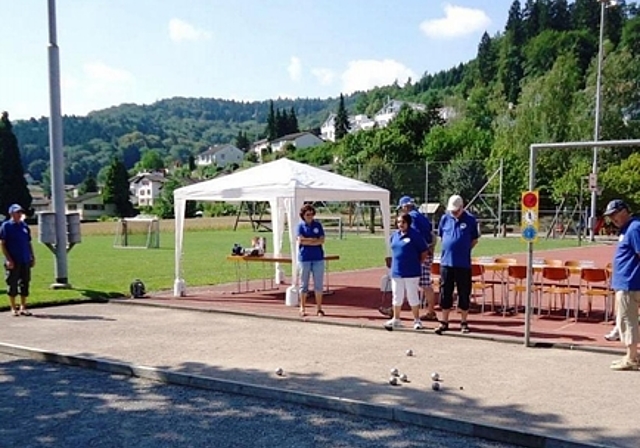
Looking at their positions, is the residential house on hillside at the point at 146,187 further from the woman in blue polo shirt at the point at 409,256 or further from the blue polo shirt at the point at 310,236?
the woman in blue polo shirt at the point at 409,256

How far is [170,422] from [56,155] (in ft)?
34.9

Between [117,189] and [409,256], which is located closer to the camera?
[409,256]

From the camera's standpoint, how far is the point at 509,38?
13062cm

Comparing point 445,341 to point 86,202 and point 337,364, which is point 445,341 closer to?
point 337,364

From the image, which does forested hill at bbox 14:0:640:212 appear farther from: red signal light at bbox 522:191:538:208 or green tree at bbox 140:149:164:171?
green tree at bbox 140:149:164:171

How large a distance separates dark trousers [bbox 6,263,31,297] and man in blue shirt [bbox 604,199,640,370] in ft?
32.0

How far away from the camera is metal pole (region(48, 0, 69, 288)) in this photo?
1520 centimetres

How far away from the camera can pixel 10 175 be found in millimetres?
79125

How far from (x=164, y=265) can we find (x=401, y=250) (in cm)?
1476

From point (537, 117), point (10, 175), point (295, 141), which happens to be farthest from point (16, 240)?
point (295, 141)

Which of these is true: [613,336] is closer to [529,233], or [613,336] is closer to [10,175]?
[529,233]

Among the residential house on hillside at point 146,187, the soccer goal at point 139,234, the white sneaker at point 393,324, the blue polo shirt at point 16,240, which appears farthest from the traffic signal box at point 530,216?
the residential house on hillside at point 146,187

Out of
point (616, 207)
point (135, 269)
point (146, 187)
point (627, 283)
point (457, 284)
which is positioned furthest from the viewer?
point (146, 187)

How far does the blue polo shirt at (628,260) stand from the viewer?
7.82 metres
